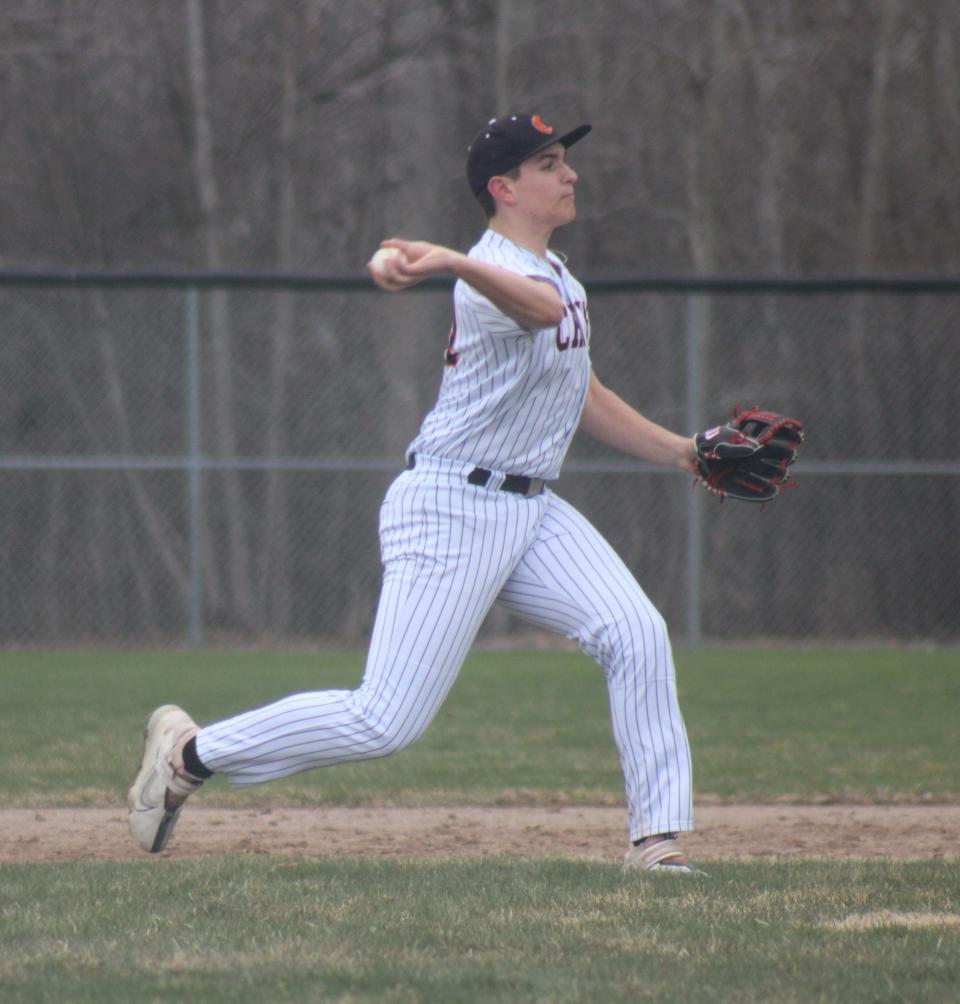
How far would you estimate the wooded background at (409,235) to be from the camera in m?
Result: 13.2

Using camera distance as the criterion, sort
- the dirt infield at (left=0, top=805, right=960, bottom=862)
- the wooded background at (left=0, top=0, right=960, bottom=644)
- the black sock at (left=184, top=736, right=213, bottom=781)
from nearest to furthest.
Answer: the black sock at (left=184, top=736, right=213, bottom=781) → the dirt infield at (left=0, top=805, right=960, bottom=862) → the wooded background at (left=0, top=0, right=960, bottom=644)

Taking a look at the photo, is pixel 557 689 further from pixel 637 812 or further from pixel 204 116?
pixel 204 116

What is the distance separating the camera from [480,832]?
5.63 m

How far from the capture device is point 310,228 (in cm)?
1584

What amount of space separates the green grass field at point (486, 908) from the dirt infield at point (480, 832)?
0.86 ft

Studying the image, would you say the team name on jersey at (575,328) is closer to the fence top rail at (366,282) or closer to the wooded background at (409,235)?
the fence top rail at (366,282)

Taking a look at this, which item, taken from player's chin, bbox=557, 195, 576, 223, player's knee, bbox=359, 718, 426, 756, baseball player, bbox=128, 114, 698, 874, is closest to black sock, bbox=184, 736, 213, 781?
baseball player, bbox=128, 114, 698, 874

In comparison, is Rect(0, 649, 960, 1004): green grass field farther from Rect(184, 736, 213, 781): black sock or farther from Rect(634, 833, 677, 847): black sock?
Rect(184, 736, 213, 781): black sock

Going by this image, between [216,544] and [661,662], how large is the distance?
9478 millimetres

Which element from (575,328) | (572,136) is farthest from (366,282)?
(575,328)

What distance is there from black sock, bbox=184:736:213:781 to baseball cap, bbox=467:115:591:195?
1.62 m

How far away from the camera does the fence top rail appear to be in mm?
11648

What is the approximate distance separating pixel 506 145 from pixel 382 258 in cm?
72

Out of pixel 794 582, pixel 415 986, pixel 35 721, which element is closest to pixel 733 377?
pixel 794 582
